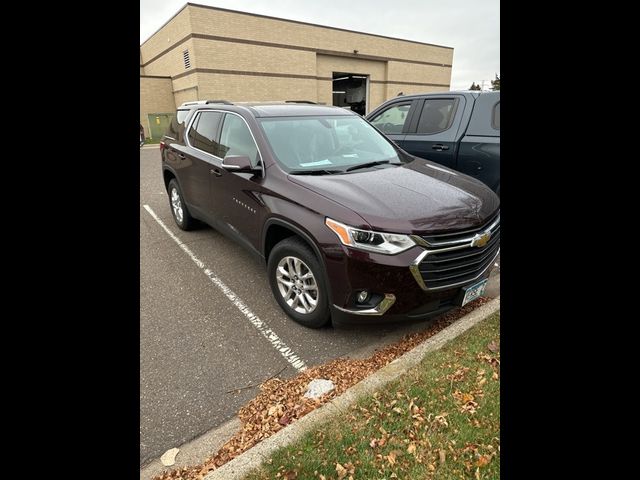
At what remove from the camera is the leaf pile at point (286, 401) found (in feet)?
6.80

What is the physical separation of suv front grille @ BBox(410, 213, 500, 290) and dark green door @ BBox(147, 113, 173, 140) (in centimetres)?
2451

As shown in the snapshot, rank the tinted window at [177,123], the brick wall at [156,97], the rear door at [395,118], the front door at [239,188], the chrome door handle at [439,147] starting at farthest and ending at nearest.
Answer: the brick wall at [156,97], the rear door at [395,118], the chrome door handle at [439,147], the tinted window at [177,123], the front door at [239,188]

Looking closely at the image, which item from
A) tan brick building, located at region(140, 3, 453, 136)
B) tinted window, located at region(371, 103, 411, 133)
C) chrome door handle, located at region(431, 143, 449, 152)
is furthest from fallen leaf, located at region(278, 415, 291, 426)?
tan brick building, located at region(140, 3, 453, 136)

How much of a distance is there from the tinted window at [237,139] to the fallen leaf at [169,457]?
230cm

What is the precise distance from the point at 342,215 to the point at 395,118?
4139mm

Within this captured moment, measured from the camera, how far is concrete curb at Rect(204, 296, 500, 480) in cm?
192

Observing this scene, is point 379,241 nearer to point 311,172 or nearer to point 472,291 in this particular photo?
point 472,291

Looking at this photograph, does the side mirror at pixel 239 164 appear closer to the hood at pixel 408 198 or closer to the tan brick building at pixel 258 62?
the hood at pixel 408 198

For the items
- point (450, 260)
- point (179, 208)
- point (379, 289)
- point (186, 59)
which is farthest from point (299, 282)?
point (186, 59)

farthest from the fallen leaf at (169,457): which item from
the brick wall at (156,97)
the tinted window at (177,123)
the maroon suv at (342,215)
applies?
the brick wall at (156,97)

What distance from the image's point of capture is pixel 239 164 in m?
3.30

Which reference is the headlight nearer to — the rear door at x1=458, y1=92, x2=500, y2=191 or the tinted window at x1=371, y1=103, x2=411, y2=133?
the rear door at x1=458, y1=92, x2=500, y2=191
